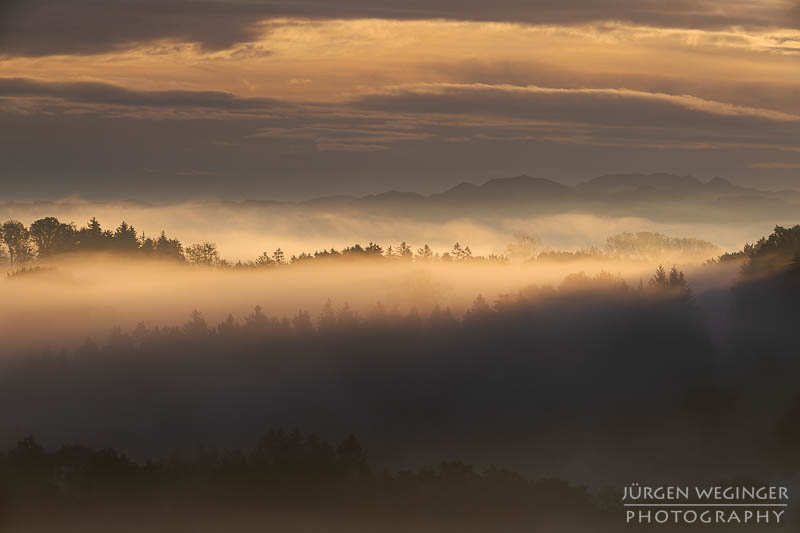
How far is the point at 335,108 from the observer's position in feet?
61.3

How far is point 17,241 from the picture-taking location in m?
18.0

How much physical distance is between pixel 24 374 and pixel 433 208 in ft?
24.3

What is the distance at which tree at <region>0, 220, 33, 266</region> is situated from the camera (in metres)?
17.8

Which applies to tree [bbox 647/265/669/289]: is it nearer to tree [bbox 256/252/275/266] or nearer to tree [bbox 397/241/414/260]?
tree [bbox 397/241/414/260]

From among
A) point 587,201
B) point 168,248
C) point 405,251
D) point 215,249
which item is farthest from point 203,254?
point 587,201

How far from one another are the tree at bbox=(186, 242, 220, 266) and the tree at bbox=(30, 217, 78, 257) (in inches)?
86.1

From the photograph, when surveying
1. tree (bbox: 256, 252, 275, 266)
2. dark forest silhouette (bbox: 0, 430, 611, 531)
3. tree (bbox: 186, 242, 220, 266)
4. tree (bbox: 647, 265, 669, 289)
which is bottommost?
dark forest silhouette (bbox: 0, 430, 611, 531)

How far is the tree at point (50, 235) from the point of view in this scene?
708 inches

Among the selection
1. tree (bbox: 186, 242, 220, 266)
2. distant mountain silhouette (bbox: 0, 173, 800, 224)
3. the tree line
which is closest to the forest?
the tree line

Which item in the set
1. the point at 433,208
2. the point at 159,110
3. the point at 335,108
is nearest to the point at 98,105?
the point at 159,110

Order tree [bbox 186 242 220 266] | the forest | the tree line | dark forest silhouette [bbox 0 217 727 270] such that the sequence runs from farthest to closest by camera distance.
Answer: tree [bbox 186 242 220 266], the tree line, dark forest silhouette [bbox 0 217 727 270], the forest

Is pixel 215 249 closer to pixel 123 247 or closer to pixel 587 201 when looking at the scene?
pixel 123 247

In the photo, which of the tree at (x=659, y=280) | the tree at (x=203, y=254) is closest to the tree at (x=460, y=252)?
the tree at (x=659, y=280)

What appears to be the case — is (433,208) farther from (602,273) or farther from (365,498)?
(365,498)
